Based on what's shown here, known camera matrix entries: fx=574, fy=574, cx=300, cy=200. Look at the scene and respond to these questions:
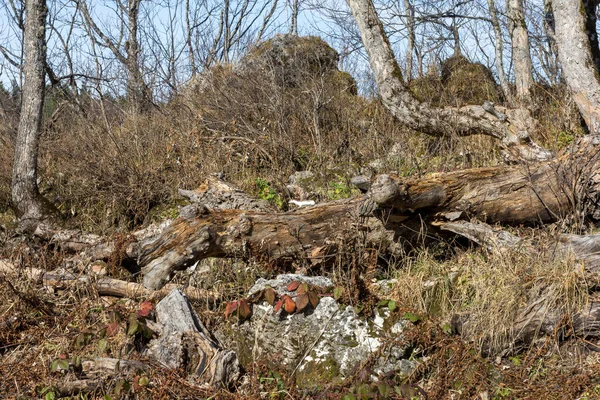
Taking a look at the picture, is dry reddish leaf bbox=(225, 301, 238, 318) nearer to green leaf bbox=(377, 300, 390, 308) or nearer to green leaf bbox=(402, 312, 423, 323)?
green leaf bbox=(377, 300, 390, 308)

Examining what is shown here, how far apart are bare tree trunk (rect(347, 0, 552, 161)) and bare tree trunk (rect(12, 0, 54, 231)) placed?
4.30 m

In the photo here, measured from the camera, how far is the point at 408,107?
806 centimetres

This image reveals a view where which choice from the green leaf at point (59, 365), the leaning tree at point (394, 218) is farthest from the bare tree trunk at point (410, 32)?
the green leaf at point (59, 365)

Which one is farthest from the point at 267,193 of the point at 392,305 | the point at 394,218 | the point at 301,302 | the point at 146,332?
the point at 146,332

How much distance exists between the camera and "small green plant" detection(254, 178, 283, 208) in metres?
7.38

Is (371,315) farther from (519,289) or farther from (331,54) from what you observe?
(331,54)

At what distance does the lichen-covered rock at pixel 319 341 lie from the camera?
4.06 m

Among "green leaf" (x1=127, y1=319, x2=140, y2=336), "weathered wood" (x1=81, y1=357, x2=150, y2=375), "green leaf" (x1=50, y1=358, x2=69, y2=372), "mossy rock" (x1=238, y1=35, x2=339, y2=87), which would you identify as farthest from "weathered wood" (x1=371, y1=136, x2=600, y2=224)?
"mossy rock" (x1=238, y1=35, x2=339, y2=87)

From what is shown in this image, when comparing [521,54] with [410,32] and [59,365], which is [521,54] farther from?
[59,365]

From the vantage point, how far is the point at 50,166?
9195 millimetres

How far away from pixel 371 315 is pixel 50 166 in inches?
267

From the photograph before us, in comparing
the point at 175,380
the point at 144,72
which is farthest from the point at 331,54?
the point at 175,380

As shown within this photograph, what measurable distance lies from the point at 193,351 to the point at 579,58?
5869mm

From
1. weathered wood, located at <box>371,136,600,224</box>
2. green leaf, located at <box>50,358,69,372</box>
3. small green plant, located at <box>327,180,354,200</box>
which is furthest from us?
small green plant, located at <box>327,180,354,200</box>
